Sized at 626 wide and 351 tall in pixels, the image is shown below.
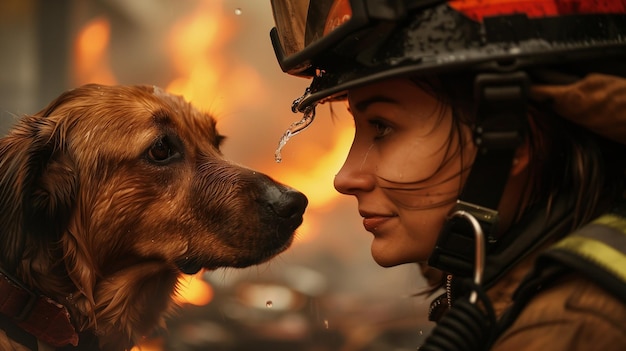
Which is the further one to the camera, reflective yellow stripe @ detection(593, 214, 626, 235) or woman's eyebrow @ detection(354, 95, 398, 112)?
woman's eyebrow @ detection(354, 95, 398, 112)

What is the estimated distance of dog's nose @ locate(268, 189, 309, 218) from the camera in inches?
62.1

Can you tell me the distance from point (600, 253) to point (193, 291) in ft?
3.29

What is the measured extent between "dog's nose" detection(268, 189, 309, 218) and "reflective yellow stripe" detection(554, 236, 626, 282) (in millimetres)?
616

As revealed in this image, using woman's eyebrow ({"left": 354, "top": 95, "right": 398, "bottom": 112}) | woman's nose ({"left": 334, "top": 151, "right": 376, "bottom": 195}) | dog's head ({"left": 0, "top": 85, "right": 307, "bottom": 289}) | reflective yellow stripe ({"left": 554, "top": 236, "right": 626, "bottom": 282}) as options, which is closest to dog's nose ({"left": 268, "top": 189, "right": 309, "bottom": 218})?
dog's head ({"left": 0, "top": 85, "right": 307, "bottom": 289})

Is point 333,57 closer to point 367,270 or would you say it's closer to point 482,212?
point 482,212

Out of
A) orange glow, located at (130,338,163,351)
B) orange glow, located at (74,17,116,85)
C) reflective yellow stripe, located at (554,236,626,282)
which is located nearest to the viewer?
reflective yellow stripe, located at (554,236,626,282)

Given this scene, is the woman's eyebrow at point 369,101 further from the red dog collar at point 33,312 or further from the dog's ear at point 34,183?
the red dog collar at point 33,312

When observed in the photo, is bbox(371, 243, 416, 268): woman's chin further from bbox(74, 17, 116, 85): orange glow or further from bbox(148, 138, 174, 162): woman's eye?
bbox(74, 17, 116, 85): orange glow

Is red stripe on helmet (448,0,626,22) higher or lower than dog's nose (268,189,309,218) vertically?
higher

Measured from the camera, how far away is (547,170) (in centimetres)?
129

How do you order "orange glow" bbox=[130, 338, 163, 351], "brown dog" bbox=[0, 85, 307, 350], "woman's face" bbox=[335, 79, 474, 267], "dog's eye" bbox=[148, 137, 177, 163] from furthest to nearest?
"orange glow" bbox=[130, 338, 163, 351] < "dog's eye" bbox=[148, 137, 177, 163] < "brown dog" bbox=[0, 85, 307, 350] < "woman's face" bbox=[335, 79, 474, 267]

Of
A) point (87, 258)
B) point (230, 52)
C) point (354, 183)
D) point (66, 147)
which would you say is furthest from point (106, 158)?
point (230, 52)

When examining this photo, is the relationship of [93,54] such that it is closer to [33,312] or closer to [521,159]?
[33,312]

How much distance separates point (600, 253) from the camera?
3.54 feet
